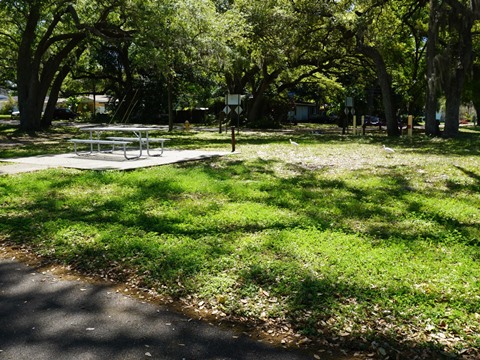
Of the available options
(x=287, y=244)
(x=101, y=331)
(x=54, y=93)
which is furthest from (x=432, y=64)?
(x=54, y=93)

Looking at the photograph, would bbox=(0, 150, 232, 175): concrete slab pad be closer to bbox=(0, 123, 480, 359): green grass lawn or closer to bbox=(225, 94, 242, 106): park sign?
bbox=(0, 123, 480, 359): green grass lawn

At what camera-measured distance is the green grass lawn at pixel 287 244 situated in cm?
382

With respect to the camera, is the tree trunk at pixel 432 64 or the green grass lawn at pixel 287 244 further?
the tree trunk at pixel 432 64

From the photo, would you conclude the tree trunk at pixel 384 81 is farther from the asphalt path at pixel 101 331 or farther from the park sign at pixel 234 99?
Result: the asphalt path at pixel 101 331

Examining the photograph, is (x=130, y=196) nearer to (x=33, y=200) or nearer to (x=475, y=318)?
(x=33, y=200)

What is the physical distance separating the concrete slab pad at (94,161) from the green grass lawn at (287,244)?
947 millimetres

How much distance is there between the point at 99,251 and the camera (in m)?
5.39

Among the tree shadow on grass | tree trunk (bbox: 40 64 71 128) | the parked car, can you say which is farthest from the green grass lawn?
the parked car

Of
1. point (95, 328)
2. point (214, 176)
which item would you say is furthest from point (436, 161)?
point (95, 328)

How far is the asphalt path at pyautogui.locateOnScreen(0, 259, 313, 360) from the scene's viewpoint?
3354 millimetres

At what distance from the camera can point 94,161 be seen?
40.4 ft

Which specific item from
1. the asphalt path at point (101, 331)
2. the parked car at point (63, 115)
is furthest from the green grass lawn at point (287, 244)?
the parked car at point (63, 115)

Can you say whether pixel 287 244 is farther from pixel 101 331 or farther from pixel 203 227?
pixel 101 331

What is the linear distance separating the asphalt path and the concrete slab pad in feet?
22.2
